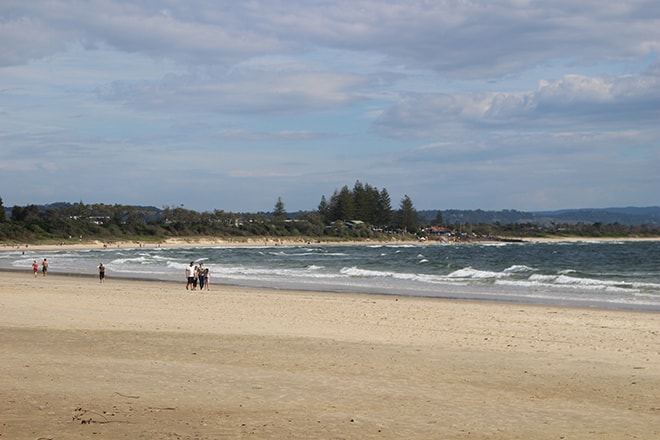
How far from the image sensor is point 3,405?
8.90 meters

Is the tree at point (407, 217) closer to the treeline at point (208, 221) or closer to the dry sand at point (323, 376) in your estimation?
the treeline at point (208, 221)

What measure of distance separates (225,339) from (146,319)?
14.3 ft

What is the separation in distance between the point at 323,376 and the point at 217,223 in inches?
6147

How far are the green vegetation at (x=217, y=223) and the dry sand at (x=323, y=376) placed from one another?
107087 millimetres

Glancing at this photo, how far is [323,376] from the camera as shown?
37.4 feet

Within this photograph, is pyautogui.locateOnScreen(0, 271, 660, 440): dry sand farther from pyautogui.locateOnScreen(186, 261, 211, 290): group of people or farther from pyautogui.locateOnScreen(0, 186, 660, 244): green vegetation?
pyautogui.locateOnScreen(0, 186, 660, 244): green vegetation

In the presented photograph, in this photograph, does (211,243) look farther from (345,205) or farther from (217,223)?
(345,205)

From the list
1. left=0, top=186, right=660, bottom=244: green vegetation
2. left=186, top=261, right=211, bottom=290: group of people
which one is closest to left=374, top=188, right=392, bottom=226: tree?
left=0, top=186, right=660, bottom=244: green vegetation

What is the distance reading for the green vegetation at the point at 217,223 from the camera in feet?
425

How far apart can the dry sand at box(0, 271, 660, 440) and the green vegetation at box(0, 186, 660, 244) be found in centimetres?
10709

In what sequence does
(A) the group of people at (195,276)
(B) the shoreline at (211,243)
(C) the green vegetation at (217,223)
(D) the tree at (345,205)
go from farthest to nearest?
Result: 1. (D) the tree at (345,205)
2. (C) the green vegetation at (217,223)
3. (B) the shoreline at (211,243)
4. (A) the group of people at (195,276)

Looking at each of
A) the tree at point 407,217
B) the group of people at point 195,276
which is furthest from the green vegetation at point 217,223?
the group of people at point 195,276

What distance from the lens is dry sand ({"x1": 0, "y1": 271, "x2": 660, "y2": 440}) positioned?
27.7 feet

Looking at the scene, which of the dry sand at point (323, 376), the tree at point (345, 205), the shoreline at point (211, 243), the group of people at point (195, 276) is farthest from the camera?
the tree at point (345, 205)
